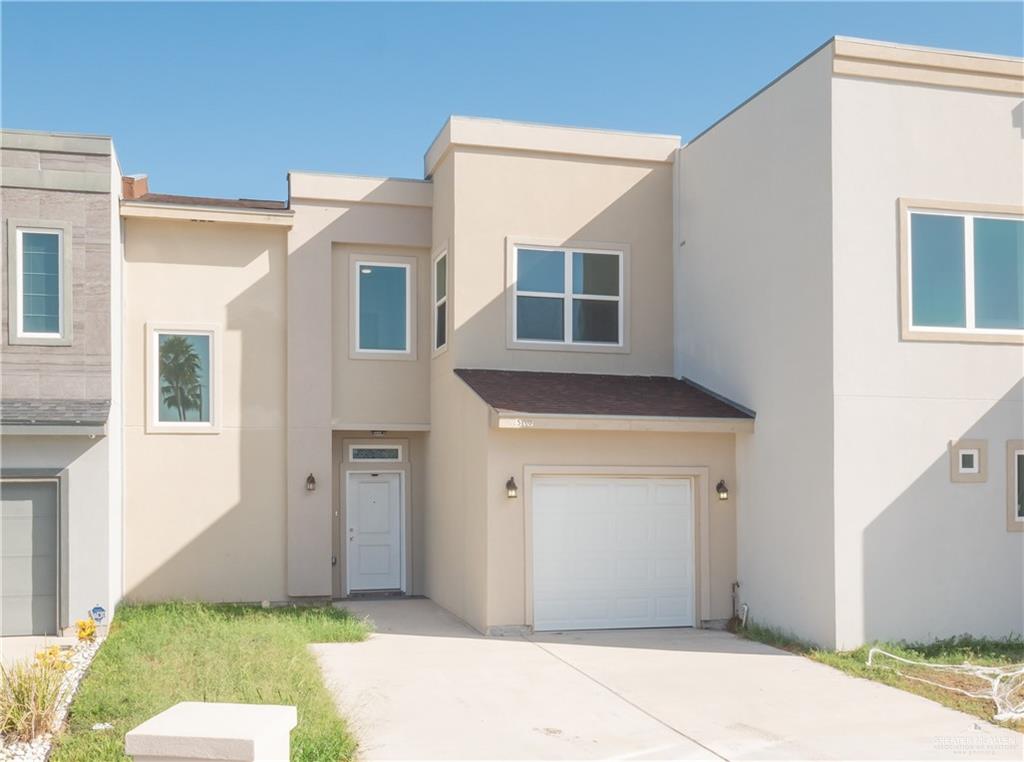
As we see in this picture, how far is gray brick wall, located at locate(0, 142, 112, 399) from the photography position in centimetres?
1321

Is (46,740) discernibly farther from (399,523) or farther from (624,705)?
(399,523)

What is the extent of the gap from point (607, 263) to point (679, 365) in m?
1.86

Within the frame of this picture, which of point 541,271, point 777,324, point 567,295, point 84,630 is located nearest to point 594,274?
point 567,295

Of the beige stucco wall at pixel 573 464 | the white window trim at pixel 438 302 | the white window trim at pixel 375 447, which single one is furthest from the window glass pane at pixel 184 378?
the beige stucco wall at pixel 573 464

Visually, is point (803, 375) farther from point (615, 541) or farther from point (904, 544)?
point (615, 541)

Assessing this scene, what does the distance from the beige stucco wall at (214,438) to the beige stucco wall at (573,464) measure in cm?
430

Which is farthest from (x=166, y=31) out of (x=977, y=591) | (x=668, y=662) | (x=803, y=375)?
(x=977, y=591)

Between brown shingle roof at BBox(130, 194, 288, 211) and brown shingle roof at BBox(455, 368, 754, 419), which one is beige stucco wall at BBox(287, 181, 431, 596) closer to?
brown shingle roof at BBox(130, 194, 288, 211)

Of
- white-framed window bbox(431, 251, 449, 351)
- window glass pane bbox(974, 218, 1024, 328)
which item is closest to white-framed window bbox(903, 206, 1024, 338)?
window glass pane bbox(974, 218, 1024, 328)

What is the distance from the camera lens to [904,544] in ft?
37.2

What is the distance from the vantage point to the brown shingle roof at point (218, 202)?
52.3 feet

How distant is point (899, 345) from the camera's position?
11.4 meters

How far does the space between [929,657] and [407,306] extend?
361 inches

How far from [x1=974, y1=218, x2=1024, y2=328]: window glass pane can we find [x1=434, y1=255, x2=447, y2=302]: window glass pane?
7.33 metres
